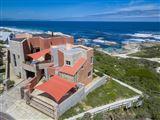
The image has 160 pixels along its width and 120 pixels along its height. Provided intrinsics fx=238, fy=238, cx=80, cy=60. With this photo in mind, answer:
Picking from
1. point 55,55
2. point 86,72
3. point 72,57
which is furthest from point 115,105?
point 55,55

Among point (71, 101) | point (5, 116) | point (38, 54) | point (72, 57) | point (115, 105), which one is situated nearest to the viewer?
point (5, 116)

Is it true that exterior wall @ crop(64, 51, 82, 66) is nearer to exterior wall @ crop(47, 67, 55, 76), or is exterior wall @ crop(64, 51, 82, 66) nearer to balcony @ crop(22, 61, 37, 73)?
exterior wall @ crop(47, 67, 55, 76)

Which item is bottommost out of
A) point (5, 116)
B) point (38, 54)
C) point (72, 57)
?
point (5, 116)

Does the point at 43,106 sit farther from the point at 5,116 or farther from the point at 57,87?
the point at 5,116

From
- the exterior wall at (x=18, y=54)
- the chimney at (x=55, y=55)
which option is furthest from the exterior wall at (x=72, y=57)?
the exterior wall at (x=18, y=54)

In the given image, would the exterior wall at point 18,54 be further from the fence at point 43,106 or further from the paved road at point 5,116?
the paved road at point 5,116

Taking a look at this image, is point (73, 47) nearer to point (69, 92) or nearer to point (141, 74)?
point (69, 92)
